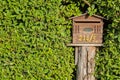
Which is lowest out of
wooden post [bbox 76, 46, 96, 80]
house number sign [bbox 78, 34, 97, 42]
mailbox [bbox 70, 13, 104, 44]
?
wooden post [bbox 76, 46, 96, 80]

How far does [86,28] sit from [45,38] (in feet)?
1.68

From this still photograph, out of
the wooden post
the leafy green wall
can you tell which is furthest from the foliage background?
the wooden post

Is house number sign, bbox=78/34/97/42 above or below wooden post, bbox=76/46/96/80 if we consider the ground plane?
above

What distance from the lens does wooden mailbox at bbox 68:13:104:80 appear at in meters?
3.81

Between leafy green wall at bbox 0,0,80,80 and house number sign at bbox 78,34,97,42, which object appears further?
house number sign at bbox 78,34,97,42

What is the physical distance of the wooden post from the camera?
389 centimetres

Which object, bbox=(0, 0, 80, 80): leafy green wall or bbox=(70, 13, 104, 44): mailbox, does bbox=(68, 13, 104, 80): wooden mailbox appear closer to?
bbox=(70, 13, 104, 44): mailbox

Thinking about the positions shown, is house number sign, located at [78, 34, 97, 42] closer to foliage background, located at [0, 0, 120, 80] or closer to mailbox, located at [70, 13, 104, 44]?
mailbox, located at [70, 13, 104, 44]

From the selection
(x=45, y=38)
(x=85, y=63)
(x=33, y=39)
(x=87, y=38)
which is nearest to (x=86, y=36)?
(x=87, y=38)

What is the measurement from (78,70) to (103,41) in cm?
47

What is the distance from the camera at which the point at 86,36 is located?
150 inches

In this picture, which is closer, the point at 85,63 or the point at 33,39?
the point at 33,39

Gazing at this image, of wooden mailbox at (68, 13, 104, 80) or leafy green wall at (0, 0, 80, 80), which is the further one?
wooden mailbox at (68, 13, 104, 80)

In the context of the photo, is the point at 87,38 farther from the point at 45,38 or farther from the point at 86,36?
the point at 45,38
